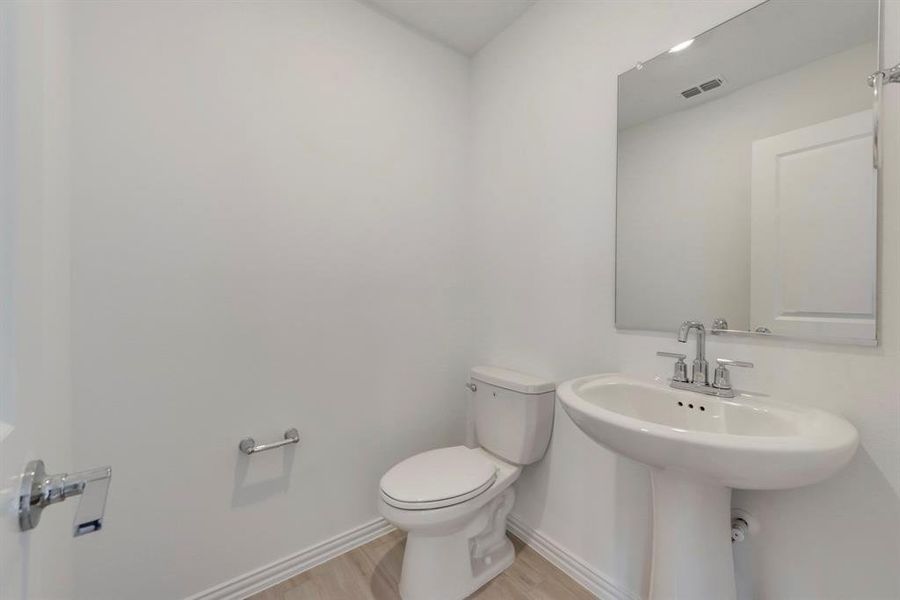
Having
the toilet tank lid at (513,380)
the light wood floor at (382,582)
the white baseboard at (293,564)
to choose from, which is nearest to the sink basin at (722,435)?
the toilet tank lid at (513,380)

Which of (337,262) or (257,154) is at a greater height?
(257,154)

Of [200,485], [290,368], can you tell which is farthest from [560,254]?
[200,485]

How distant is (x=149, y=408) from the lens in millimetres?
1138

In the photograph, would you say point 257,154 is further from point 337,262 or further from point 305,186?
point 337,262

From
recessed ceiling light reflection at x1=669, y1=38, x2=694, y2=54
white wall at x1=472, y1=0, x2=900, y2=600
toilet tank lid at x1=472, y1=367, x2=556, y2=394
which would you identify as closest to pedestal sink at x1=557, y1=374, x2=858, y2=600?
white wall at x1=472, y1=0, x2=900, y2=600

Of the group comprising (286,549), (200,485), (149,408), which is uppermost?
(149,408)

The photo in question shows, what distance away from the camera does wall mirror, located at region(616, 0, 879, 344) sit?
847mm

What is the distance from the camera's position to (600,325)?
1.33 metres

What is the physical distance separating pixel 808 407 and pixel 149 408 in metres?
1.87

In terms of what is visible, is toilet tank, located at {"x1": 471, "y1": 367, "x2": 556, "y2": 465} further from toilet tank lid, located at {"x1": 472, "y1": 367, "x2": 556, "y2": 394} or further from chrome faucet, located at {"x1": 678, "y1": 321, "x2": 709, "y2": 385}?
chrome faucet, located at {"x1": 678, "y1": 321, "x2": 709, "y2": 385}

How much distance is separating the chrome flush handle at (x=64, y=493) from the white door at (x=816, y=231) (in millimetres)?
1394

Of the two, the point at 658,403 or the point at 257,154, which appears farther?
the point at 257,154

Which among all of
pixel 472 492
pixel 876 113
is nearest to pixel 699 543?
pixel 472 492

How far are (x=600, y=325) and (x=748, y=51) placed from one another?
3.00 ft
